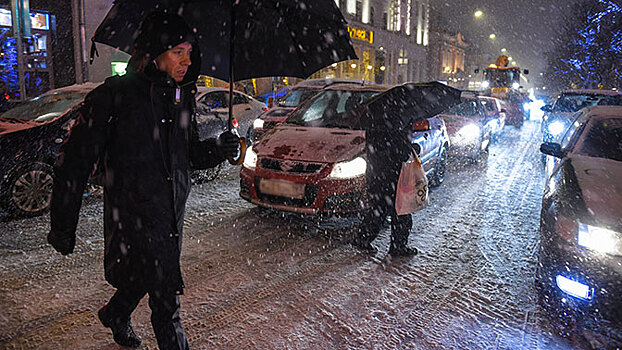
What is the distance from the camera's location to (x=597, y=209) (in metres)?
3.39

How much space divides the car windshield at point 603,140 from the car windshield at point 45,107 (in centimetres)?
674

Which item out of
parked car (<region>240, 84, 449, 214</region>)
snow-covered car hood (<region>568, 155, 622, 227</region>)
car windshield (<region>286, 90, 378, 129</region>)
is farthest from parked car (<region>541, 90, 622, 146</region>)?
snow-covered car hood (<region>568, 155, 622, 227</region>)

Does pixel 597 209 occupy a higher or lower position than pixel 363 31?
lower

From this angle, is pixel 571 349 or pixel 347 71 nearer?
pixel 571 349

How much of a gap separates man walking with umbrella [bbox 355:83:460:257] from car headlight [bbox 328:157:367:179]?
49cm

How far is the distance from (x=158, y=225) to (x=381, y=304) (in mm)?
2161

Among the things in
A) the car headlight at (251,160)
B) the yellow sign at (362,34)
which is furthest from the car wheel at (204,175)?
the yellow sign at (362,34)

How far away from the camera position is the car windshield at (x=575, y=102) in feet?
40.2

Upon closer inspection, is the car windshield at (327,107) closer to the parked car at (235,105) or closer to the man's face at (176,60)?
the parked car at (235,105)

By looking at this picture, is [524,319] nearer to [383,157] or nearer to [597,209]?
[597,209]

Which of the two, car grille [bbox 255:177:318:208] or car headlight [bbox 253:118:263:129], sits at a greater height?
car headlight [bbox 253:118:263:129]

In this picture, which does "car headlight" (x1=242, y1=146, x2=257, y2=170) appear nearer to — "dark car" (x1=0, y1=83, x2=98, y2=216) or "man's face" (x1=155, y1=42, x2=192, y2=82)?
"dark car" (x1=0, y1=83, x2=98, y2=216)

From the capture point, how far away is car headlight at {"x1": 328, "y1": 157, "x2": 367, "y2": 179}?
5277 mm

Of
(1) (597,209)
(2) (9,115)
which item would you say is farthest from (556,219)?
(2) (9,115)
